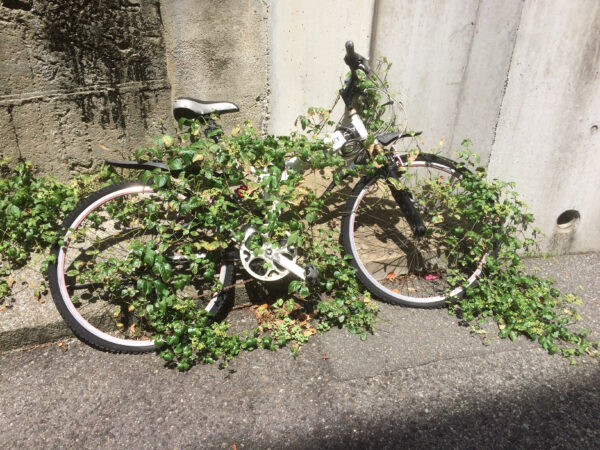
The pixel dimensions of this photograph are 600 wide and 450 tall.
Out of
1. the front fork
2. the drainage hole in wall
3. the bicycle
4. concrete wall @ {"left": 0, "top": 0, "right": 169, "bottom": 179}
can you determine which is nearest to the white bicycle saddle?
the bicycle

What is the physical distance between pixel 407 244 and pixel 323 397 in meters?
1.58

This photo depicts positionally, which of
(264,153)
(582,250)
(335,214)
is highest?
(264,153)

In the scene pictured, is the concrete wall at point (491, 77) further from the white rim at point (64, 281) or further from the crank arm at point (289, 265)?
the white rim at point (64, 281)

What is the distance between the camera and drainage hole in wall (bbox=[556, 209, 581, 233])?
13.4 ft

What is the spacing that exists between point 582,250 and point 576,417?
86.8 inches

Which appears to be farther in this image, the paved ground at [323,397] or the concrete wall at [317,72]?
the concrete wall at [317,72]

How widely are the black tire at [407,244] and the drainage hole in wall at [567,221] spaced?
1100 millimetres

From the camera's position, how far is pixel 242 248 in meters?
3.07

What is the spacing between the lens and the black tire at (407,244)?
135 inches

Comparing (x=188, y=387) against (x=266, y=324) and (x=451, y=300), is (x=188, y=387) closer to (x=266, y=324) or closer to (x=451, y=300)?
(x=266, y=324)

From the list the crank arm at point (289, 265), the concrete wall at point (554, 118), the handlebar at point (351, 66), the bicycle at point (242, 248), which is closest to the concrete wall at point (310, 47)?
the handlebar at point (351, 66)

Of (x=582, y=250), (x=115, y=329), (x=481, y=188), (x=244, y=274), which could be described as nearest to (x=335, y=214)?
(x=244, y=274)

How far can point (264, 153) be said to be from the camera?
3.01 meters

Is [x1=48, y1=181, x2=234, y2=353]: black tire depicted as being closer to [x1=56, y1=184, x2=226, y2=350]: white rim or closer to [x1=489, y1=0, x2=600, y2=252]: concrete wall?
[x1=56, y1=184, x2=226, y2=350]: white rim
